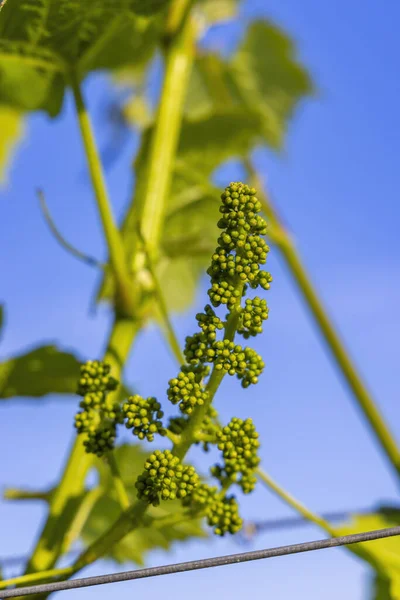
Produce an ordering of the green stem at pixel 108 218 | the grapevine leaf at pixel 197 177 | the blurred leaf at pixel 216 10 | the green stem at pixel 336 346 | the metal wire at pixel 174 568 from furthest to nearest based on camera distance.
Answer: the blurred leaf at pixel 216 10 → the green stem at pixel 336 346 → the grapevine leaf at pixel 197 177 → the green stem at pixel 108 218 → the metal wire at pixel 174 568

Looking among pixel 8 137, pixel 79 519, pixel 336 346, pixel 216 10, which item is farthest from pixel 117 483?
pixel 8 137

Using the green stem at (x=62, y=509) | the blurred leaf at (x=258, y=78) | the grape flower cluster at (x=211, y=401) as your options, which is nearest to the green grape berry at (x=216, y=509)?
the grape flower cluster at (x=211, y=401)

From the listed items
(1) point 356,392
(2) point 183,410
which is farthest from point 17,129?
(2) point 183,410

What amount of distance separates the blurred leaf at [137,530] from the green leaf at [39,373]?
20 cm

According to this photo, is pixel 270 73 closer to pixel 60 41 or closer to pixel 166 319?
pixel 60 41

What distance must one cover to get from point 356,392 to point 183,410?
112cm

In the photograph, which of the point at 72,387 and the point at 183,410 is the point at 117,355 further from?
the point at 183,410

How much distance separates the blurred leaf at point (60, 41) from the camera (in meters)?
0.92

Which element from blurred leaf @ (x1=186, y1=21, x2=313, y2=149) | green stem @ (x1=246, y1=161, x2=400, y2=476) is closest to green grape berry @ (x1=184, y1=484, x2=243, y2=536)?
green stem @ (x1=246, y1=161, x2=400, y2=476)

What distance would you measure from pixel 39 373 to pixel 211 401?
0.48m

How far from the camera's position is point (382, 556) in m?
0.96

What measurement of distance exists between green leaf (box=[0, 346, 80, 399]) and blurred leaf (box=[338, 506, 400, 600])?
1.42 ft

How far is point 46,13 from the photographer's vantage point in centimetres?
91

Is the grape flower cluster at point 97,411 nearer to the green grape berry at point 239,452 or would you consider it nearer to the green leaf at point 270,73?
the green grape berry at point 239,452
